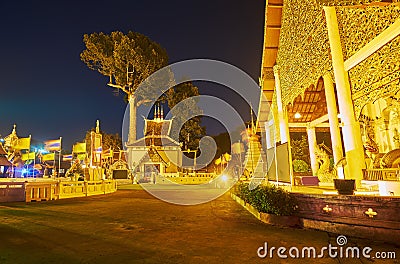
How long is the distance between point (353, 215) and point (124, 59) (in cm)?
3093

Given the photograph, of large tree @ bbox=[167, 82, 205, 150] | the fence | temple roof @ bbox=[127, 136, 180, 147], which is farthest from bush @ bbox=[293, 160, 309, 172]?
large tree @ bbox=[167, 82, 205, 150]

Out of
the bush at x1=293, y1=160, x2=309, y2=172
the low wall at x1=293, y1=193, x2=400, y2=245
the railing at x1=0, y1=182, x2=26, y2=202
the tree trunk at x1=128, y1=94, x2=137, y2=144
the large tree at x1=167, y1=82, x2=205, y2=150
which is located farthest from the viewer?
the large tree at x1=167, y1=82, x2=205, y2=150

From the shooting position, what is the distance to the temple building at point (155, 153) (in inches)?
1219

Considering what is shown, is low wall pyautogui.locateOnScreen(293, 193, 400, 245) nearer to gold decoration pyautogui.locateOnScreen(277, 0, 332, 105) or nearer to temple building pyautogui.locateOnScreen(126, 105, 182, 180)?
gold decoration pyautogui.locateOnScreen(277, 0, 332, 105)

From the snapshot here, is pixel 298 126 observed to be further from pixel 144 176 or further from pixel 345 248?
pixel 144 176

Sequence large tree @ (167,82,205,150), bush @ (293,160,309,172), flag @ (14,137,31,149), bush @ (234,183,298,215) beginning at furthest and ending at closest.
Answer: large tree @ (167,82,205,150)
flag @ (14,137,31,149)
bush @ (293,160,309,172)
bush @ (234,183,298,215)

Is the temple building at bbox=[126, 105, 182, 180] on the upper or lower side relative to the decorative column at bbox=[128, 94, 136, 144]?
lower

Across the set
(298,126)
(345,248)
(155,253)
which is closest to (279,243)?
(345,248)

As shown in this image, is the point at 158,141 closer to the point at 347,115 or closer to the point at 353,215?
the point at 347,115

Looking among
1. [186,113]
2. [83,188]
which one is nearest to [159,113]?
[186,113]

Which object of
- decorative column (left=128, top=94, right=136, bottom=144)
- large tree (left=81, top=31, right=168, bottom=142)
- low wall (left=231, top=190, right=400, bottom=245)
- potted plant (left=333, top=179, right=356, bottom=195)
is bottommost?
low wall (left=231, top=190, right=400, bottom=245)

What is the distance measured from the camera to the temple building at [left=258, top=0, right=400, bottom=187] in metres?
5.47

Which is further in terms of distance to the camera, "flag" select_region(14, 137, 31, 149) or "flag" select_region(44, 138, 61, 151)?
"flag" select_region(14, 137, 31, 149)

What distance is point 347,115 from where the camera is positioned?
628 cm
